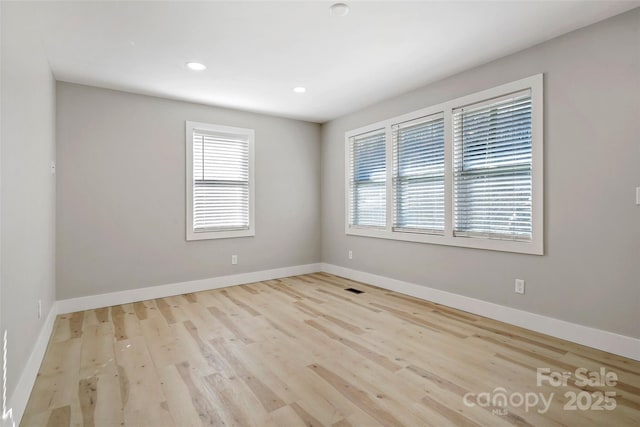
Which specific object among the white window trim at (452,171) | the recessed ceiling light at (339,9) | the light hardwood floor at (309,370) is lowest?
the light hardwood floor at (309,370)

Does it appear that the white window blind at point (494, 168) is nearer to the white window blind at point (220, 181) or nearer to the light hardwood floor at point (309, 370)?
the light hardwood floor at point (309, 370)

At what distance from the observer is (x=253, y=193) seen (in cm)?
504

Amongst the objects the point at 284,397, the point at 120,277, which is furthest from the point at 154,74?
the point at 284,397

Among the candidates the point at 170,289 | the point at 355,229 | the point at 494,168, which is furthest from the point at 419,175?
the point at 170,289

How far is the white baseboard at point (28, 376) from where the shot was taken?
5.76 ft

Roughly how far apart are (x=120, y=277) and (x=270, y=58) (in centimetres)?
311

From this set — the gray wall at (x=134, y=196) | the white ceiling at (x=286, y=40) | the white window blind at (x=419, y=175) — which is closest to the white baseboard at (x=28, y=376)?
the gray wall at (x=134, y=196)

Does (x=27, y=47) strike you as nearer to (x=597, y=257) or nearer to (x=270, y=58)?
(x=270, y=58)

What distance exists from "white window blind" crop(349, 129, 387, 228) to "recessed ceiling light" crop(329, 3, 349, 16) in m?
2.27

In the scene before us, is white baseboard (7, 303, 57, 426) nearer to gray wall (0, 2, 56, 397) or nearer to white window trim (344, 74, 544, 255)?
gray wall (0, 2, 56, 397)

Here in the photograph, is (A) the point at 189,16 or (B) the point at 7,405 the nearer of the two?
(B) the point at 7,405

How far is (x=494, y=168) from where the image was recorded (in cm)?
326

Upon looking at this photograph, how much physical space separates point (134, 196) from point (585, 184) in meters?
4.71

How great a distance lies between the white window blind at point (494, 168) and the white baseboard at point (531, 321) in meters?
0.72
